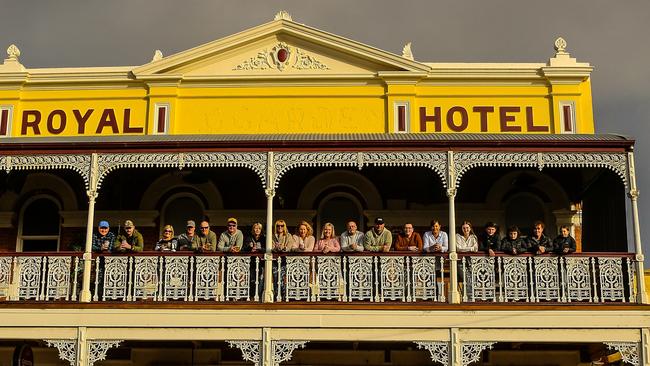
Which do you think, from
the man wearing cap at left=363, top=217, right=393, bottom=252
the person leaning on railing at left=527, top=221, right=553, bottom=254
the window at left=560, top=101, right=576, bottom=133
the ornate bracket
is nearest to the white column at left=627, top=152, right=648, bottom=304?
the person leaning on railing at left=527, top=221, right=553, bottom=254

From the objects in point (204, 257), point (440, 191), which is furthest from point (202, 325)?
point (440, 191)

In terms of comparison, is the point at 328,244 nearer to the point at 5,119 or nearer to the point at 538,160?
the point at 538,160

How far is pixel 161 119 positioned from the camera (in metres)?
19.7

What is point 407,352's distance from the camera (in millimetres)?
17656

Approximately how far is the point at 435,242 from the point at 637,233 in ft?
10.8

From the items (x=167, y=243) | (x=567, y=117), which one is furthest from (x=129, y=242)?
(x=567, y=117)

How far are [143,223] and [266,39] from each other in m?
4.70

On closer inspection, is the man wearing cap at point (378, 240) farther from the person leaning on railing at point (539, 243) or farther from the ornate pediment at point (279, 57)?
the ornate pediment at point (279, 57)

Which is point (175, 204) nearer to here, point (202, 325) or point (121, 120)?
point (121, 120)

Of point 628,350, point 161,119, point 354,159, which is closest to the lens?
point 628,350

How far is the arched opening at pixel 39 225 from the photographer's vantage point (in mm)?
19016

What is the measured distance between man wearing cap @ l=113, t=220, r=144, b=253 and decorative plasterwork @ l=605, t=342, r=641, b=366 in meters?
7.96

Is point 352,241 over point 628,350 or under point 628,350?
over

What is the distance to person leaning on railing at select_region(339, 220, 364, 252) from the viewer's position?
617 inches
